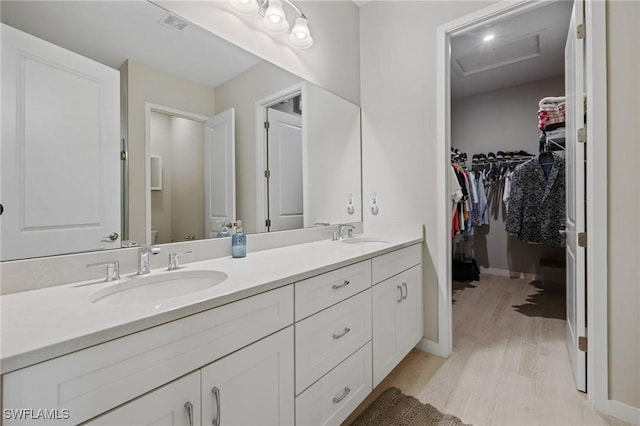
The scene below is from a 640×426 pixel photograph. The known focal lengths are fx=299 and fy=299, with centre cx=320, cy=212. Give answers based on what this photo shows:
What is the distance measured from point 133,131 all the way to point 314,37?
1.44 metres

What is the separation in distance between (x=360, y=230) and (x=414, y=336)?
87 cm

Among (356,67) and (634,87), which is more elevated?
(356,67)

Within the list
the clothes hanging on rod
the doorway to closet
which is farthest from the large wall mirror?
the clothes hanging on rod

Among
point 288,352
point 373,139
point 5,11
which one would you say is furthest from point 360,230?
point 5,11

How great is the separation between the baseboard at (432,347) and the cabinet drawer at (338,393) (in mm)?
828

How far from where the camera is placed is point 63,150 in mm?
1015

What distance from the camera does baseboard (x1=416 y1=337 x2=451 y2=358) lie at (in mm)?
2063

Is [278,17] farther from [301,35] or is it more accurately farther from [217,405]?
[217,405]

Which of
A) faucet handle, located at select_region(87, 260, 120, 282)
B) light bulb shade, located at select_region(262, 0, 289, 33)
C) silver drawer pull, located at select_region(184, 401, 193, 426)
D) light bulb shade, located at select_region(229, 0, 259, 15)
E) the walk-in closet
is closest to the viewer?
silver drawer pull, located at select_region(184, 401, 193, 426)

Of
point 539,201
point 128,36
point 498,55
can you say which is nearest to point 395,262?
point 128,36

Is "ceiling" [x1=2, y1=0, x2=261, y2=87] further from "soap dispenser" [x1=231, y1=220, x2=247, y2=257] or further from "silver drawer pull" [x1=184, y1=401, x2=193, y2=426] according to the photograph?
"silver drawer pull" [x1=184, y1=401, x2=193, y2=426]

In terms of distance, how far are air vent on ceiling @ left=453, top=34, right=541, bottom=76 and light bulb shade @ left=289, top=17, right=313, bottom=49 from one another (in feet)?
7.06

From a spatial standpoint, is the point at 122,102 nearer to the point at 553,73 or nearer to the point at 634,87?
the point at 634,87

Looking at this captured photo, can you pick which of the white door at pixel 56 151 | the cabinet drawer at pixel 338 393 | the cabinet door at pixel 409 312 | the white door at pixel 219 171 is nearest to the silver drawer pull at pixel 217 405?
the cabinet drawer at pixel 338 393
